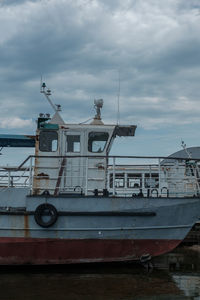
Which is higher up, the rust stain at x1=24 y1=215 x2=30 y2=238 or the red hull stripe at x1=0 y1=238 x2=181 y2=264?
the rust stain at x1=24 y1=215 x2=30 y2=238

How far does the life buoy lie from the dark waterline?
4.05ft

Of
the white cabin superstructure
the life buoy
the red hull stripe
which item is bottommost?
the red hull stripe

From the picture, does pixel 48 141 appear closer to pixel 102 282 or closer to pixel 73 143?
pixel 73 143

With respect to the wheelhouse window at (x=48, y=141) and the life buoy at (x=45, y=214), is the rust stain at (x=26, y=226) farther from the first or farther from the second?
the wheelhouse window at (x=48, y=141)

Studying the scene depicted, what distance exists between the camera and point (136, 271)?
9102mm

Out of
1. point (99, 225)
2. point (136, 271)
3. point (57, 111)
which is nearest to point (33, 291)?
point (99, 225)

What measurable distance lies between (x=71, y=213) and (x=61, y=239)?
0.72m

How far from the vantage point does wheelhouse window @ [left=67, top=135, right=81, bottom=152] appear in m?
10.1

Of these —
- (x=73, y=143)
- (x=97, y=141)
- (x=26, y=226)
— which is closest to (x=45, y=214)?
(x=26, y=226)

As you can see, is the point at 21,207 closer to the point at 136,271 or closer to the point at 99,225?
the point at 99,225

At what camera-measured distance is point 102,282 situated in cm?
802

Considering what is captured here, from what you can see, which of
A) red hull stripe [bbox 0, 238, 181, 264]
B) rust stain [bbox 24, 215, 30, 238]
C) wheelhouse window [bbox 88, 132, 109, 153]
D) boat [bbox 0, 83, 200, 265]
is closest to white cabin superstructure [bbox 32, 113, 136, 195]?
wheelhouse window [bbox 88, 132, 109, 153]

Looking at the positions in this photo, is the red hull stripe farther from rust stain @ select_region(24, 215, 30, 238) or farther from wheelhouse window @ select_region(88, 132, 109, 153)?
wheelhouse window @ select_region(88, 132, 109, 153)

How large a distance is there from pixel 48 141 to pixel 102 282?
4.15m
